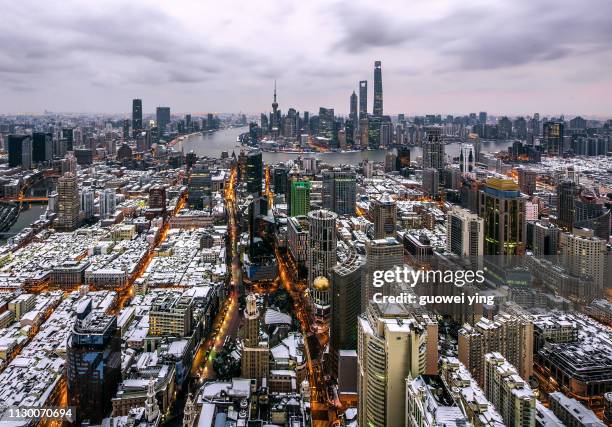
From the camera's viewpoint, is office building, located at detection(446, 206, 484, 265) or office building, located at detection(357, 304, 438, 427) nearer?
office building, located at detection(357, 304, 438, 427)

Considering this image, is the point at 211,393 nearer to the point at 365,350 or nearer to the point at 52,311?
the point at 365,350

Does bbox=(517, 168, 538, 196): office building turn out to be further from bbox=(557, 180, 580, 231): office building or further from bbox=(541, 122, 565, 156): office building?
bbox=(541, 122, 565, 156): office building

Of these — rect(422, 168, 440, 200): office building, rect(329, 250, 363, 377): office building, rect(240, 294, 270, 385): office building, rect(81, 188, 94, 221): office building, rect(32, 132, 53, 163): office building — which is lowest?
rect(240, 294, 270, 385): office building

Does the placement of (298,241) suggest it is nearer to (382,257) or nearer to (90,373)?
(382,257)

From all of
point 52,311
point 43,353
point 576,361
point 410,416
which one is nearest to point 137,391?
point 43,353

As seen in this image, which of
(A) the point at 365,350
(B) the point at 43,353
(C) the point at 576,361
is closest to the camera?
(A) the point at 365,350

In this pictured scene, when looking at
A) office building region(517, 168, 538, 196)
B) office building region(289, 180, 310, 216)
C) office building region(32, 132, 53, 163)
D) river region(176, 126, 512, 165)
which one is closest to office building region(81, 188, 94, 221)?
office building region(289, 180, 310, 216)
